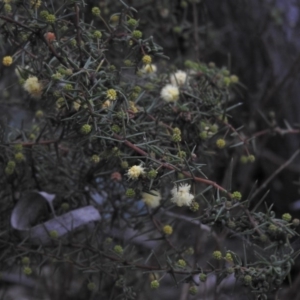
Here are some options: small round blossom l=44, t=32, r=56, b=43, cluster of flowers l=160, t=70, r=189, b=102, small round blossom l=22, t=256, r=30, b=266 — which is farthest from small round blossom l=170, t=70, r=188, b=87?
small round blossom l=22, t=256, r=30, b=266

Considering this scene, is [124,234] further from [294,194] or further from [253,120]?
[294,194]

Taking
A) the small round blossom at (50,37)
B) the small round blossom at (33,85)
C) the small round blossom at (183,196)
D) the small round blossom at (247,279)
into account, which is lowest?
the small round blossom at (247,279)

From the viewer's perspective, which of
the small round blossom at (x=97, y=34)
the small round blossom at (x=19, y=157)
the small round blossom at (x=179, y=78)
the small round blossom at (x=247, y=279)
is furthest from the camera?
the small round blossom at (x=179, y=78)

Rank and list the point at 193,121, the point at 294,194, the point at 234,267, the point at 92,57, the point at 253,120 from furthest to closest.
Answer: the point at 294,194
the point at 253,120
the point at 193,121
the point at 92,57
the point at 234,267

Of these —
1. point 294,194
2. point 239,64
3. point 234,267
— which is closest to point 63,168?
point 234,267

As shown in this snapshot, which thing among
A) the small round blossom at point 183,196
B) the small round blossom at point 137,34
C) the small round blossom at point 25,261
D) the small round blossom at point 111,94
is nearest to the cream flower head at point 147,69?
the small round blossom at point 137,34

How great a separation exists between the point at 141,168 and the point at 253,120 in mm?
1223

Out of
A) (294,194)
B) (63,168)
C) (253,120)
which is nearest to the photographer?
(63,168)

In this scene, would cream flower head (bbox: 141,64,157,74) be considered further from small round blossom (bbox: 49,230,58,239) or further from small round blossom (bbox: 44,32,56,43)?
small round blossom (bbox: 49,230,58,239)

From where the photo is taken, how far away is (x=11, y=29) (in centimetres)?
130

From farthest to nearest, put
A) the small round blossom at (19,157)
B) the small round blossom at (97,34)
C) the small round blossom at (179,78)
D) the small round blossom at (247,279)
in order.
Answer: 1. the small round blossom at (179,78)
2. the small round blossom at (19,157)
3. the small round blossom at (97,34)
4. the small round blossom at (247,279)

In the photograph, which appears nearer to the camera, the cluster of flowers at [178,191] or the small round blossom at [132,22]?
the cluster of flowers at [178,191]

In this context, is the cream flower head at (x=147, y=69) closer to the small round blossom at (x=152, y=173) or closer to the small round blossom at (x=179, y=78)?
the small round blossom at (x=179, y=78)

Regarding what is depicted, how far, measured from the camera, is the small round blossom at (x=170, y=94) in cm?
143
